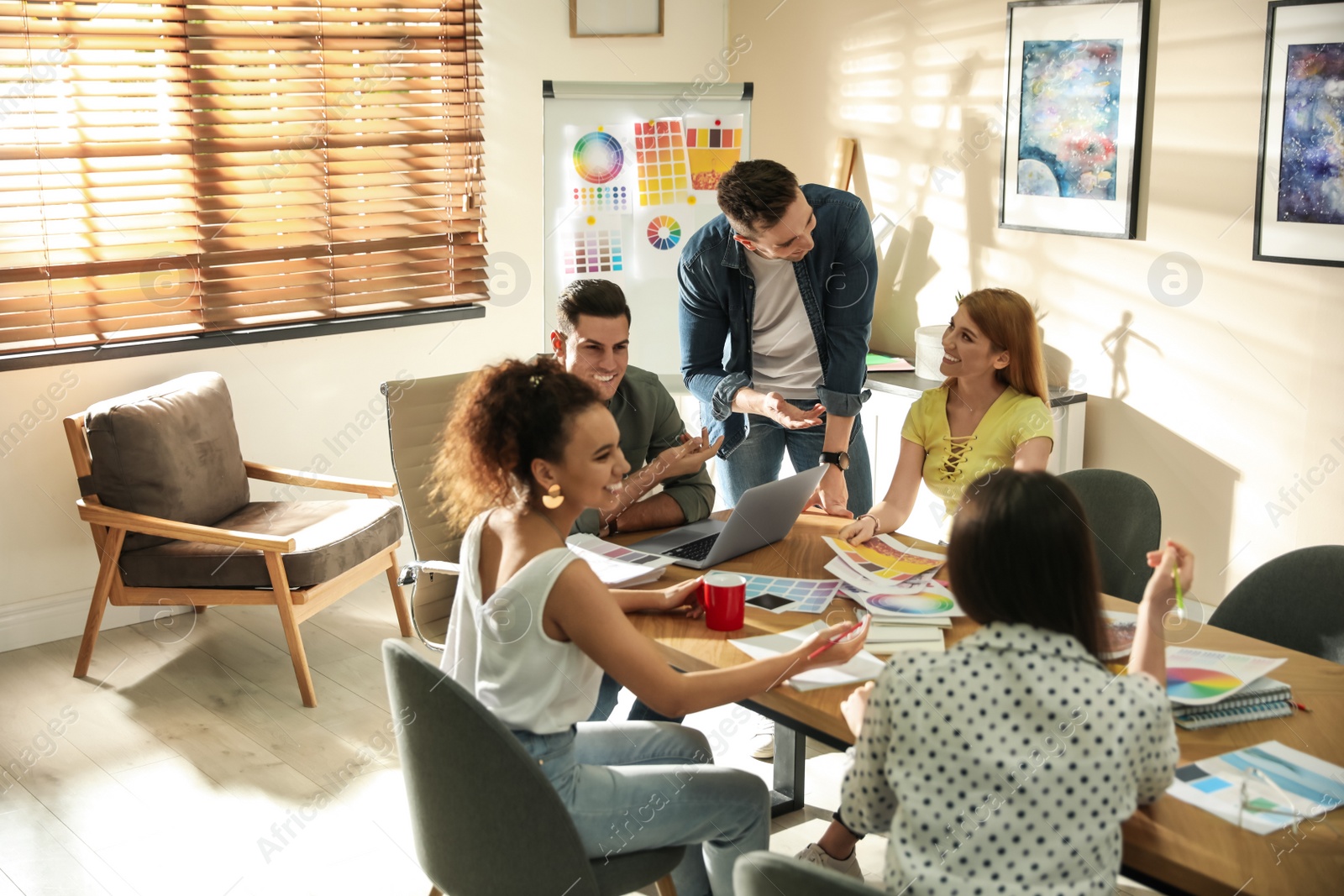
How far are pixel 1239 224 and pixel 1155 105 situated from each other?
19.3 inches

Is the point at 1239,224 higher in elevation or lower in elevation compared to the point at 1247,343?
higher

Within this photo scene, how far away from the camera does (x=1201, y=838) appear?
1505 millimetres

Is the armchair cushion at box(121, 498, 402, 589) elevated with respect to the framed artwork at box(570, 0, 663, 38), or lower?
lower

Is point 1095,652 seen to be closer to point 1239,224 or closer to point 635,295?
point 1239,224

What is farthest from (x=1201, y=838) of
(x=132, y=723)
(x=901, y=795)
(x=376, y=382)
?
(x=376, y=382)

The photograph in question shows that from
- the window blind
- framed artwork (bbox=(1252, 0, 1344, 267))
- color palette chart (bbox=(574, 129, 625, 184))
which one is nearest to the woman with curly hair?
color palette chart (bbox=(574, 129, 625, 184))

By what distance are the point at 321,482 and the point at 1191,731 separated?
294cm

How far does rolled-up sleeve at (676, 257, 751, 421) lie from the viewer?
3240 mm

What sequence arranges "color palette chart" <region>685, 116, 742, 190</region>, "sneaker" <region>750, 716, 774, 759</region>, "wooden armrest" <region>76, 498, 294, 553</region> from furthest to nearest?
1. "color palette chart" <region>685, 116, 742, 190</region>
2. "wooden armrest" <region>76, 498, 294, 553</region>
3. "sneaker" <region>750, 716, 774, 759</region>

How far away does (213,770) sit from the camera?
311 centimetres

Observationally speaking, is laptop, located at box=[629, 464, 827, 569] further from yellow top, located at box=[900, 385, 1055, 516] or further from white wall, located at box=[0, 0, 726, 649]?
white wall, located at box=[0, 0, 726, 649]

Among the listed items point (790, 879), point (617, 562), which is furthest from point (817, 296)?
point (790, 879)

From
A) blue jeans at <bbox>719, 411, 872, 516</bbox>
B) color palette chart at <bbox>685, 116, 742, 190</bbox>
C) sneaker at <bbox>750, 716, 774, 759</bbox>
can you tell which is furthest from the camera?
color palette chart at <bbox>685, 116, 742, 190</bbox>

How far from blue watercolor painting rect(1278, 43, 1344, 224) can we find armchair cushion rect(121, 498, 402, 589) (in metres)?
2.94
